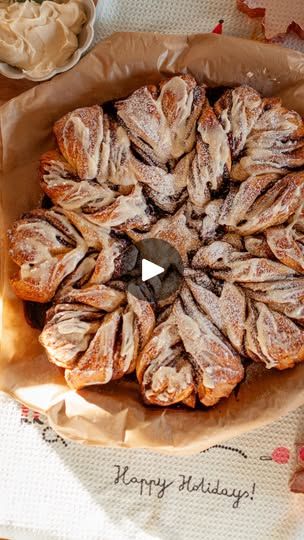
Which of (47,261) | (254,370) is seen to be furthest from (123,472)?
(47,261)

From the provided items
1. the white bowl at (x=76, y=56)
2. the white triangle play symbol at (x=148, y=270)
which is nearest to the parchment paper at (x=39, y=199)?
the white bowl at (x=76, y=56)

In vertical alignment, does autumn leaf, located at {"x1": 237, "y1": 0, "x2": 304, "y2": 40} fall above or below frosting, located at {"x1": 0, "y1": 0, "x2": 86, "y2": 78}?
above

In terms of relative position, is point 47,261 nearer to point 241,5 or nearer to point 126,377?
point 126,377

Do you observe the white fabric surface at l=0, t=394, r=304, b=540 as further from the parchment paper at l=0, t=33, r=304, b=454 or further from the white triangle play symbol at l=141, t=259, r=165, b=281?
the white triangle play symbol at l=141, t=259, r=165, b=281

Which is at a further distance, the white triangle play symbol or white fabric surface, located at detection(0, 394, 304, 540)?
white fabric surface, located at detection(0, 394, 304, 540)

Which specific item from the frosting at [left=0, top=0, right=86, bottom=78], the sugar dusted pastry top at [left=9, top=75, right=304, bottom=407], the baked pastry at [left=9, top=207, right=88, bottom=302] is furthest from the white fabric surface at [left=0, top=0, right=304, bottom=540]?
the baked pastry at [left=9, top=207, right=88, bottom=302]
